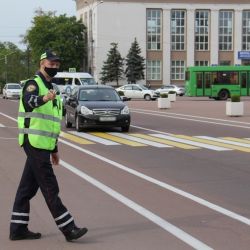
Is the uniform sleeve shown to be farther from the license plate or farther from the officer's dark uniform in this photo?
the license plate

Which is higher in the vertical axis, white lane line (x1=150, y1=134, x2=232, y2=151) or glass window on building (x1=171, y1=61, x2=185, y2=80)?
glass window on building (x1=171, y1=61, x2=185, y2=80)

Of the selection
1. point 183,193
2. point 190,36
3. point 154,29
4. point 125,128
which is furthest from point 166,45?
point 183,193

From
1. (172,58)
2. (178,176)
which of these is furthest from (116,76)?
(178,176)

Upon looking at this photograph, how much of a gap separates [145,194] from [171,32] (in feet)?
283

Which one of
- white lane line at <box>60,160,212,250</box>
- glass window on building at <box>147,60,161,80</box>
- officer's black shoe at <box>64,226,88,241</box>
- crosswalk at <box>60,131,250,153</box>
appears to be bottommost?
crosswalk at <box>60,131,250,153</box>

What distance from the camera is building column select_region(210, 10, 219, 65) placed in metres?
94.2

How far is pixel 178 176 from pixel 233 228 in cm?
405

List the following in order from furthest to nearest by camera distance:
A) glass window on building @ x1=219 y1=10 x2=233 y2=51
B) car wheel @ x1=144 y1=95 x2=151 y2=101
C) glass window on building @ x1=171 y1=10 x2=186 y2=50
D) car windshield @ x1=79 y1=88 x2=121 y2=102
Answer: glass window on building @ x1=219 y1=10 x2=233 y2=51 → glass window on building @ x1=171 y1=10 x2=186 y2=50 → car wheel @ x1=144 y1=95 x2=151 y2=101 → car windshield @ x1=79 y1=88 x2=121 y2=102

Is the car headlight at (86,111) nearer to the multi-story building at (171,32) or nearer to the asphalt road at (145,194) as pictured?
the asphalt road at (145,194)

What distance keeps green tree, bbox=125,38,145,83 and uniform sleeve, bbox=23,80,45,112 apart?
82.4 meters

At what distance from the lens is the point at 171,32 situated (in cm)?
9381

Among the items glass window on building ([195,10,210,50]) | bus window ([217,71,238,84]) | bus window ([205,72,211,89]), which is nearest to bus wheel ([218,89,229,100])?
bus window ([217,71,238,84])

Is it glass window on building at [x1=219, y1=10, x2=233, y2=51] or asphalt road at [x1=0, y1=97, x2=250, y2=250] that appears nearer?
asphalt road at [x1=0, y1=97, x2=250, y2=250]

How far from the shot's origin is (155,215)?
25.0 ft
